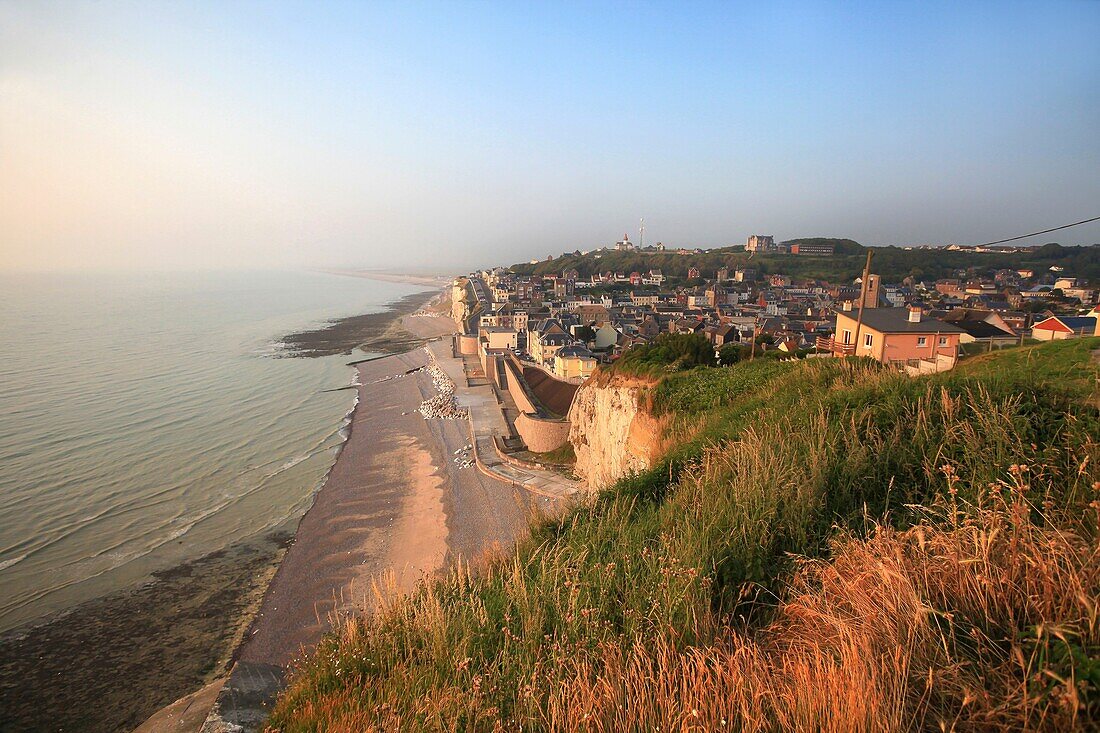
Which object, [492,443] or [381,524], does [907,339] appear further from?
[381,524]

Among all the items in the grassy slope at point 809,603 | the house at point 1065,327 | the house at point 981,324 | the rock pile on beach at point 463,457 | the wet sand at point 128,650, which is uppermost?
the grassy slope at point 809,603

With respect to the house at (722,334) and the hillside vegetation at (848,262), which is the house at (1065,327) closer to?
the house at (722,334)

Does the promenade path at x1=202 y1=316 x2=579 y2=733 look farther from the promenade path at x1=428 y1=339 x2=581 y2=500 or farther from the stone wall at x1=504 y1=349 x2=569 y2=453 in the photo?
the stone wall at x1=504 y1=349 x2=569 y2=453

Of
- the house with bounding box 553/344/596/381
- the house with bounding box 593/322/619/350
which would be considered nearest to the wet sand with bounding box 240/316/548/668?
the house with bounding box 553/344/596/381

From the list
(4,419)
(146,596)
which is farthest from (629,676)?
(4,419)

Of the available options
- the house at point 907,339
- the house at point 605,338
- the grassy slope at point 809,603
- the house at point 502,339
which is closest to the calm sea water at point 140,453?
the house at point 502,339

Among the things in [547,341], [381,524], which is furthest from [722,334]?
[381,524]
